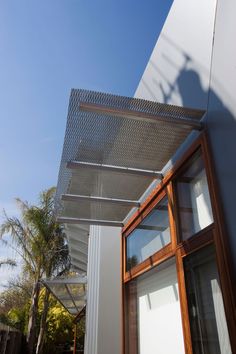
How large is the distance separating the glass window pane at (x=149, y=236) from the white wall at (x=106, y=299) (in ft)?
4.54

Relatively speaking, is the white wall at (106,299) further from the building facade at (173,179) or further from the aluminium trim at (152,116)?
the aluminium trim at (152,116)

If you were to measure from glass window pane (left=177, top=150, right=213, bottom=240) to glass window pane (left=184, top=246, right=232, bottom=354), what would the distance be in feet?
0.84

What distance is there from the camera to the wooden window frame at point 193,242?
1.96 meters

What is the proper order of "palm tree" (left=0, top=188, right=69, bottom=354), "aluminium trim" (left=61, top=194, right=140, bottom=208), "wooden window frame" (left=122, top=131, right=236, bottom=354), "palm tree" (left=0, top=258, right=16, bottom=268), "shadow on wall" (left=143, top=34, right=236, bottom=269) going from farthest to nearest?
"palm tree" (left=0, top=258, right=16, bottom=268) → "palm tree" (left=0, top=188, right=69, bottom=354) → "aluminium trim" (left=61, top=194, right=140, bottom=208) → "shadow on wall" (left=143, top=34, right=236, bottom=269) → "wooden window frame" (left=122, top=131, right=236, bottom=354)

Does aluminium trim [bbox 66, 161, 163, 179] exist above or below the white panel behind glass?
above

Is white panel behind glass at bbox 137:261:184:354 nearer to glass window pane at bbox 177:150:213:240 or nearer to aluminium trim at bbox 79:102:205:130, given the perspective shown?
glass window pane at bbox 177:150:213:240

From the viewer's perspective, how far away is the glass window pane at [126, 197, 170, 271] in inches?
135

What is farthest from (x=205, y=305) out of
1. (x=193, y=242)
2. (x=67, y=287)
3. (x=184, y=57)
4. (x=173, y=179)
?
(x=67, y=287)

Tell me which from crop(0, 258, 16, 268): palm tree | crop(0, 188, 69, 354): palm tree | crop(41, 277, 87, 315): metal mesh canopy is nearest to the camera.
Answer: crop(41, 277, 87, 315): metal mesh canopy

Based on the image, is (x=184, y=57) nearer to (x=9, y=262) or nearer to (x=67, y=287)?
(x=67, y=287)

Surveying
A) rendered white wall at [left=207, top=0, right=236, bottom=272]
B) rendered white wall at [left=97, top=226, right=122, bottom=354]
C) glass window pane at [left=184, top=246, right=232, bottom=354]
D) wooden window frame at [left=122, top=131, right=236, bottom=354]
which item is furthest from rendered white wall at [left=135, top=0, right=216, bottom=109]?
rendered white wall at [left=97, top=226, right=122, bottom=354]

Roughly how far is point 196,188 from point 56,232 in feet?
36.5

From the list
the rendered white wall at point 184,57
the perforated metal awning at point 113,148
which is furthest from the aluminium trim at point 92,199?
the rendered white wall at point 184,57

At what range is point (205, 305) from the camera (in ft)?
7.57
